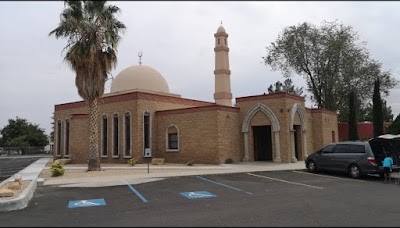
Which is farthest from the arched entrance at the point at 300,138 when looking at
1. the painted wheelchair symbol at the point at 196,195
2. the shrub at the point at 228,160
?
the painted wheelchair symbol at the point at 196,195

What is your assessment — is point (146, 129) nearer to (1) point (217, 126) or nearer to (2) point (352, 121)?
(1) point (217, 126)

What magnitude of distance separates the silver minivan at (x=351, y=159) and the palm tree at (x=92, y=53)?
12.3 metres

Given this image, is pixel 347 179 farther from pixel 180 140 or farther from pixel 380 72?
pixel 380 72

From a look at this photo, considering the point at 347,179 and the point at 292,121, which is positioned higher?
the point at 292,121

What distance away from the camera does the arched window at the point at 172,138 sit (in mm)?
28375

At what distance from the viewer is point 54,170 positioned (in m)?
19.4

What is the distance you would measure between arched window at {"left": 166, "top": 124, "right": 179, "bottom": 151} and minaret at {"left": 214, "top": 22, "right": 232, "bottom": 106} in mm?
10859

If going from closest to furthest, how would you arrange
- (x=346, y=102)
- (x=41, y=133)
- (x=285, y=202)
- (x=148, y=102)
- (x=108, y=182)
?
(x=285, y=202), (x=108, y=182), (x=148, y=102), (x=346, y=102), (x=41, y=133)

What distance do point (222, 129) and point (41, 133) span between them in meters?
63.8

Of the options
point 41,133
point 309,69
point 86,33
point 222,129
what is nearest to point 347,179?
point 222,129

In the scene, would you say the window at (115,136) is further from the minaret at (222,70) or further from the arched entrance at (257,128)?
the minaret at (222,70)

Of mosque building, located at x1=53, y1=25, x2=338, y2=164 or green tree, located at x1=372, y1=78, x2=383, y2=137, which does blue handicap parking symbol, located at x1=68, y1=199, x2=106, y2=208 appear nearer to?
mosque building, located at x1=53, y1=25, x2=338, y2=164

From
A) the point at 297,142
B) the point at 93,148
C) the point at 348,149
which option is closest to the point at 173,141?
the point at 93,148

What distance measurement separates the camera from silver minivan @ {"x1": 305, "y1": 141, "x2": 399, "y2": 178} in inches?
702
